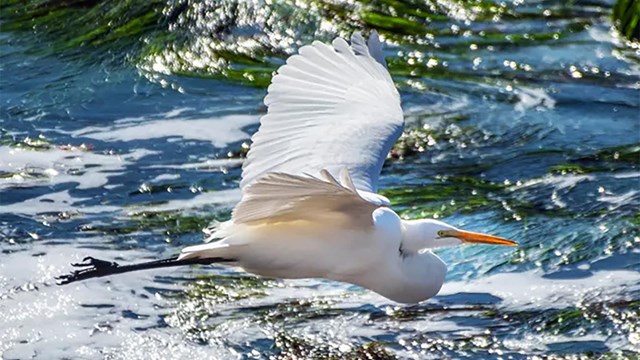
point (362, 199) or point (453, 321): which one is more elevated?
point (362, 199)

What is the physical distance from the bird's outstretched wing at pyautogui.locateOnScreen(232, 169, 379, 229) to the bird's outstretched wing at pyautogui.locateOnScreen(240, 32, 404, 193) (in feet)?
0.54

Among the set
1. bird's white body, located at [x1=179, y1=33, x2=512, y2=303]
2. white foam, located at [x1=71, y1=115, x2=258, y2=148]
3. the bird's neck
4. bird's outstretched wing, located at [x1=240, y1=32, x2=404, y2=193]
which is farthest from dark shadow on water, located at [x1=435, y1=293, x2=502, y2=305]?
white foam, located at [x1=71, y1=115, x2=258, y2=148]

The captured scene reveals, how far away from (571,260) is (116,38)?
3325 millimetres

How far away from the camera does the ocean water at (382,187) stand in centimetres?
518

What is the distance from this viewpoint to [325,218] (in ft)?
16.2

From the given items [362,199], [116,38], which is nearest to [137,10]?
[116,38]

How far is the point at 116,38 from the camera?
8.09 m

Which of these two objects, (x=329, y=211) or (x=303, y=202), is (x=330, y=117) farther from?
(x=303, y=202)

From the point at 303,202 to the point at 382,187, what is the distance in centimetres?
198

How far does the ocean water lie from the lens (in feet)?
17.0

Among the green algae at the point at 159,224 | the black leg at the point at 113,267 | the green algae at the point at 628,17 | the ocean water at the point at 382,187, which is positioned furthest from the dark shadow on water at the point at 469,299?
the green algae at the point at 628,17

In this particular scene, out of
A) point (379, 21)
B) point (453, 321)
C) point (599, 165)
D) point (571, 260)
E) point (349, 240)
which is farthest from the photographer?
point (379, 21)

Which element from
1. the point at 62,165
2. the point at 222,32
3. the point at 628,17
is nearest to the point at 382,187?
the point at 62,165

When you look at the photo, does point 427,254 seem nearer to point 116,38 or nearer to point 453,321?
point 453,321
